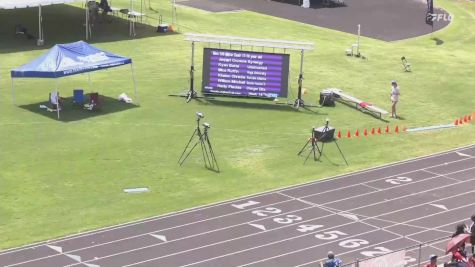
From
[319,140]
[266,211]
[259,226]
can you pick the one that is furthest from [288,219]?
[319,140]

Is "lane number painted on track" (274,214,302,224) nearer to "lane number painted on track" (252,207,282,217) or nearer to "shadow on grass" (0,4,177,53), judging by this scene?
"lane number painted on track" (252,207,282,217)

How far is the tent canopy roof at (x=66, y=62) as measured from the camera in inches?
1492

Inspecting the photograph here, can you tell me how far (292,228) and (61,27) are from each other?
3157 centimetres

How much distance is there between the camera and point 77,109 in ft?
127

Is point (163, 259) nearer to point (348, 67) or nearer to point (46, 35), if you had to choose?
point (348, 67)

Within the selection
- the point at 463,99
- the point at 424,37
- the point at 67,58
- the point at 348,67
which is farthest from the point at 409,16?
the point at 67,58

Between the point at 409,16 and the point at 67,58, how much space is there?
32.3 meters

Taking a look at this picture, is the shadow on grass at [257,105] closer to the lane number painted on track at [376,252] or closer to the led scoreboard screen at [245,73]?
the led scoreboard screen at [245,73]

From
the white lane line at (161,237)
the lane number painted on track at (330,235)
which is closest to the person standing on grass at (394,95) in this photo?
the lane number painted on track at (330,235)

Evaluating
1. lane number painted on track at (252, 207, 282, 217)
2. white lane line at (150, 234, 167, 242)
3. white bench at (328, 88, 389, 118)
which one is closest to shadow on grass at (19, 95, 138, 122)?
white bench at (328, 88, 389, 118)

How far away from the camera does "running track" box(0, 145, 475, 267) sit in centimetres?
2503

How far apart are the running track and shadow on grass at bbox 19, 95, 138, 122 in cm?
1078

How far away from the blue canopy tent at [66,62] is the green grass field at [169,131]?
164cm

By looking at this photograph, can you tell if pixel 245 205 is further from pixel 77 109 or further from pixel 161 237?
pixel 77 109
